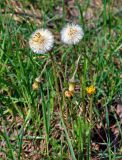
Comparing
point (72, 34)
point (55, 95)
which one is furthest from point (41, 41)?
point (55, 95)

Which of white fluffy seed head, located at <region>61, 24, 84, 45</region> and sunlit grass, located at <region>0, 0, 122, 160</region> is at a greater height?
white fluffy seed head, located at <region>61, 24, 84, 45</region>

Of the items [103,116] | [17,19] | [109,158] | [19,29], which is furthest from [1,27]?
[109,158]

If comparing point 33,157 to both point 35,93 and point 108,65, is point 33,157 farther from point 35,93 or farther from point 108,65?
point 108,65

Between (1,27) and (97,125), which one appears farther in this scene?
(1,27)

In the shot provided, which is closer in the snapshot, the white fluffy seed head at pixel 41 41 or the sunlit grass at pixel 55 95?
the white fluffy seed head at pixel 41 41

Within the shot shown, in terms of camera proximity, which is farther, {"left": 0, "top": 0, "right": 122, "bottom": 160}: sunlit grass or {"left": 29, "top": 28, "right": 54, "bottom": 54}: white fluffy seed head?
{"left": 0, "top": 0, "right": 122, "bottom": 160}: sunlit grass

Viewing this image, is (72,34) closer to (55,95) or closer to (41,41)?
(41,41)

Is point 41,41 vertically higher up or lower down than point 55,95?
higher up

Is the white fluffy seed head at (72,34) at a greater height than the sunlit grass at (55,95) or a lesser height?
greater
